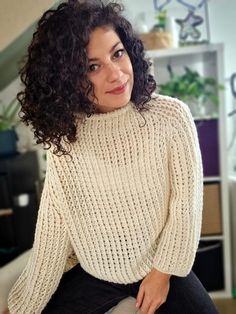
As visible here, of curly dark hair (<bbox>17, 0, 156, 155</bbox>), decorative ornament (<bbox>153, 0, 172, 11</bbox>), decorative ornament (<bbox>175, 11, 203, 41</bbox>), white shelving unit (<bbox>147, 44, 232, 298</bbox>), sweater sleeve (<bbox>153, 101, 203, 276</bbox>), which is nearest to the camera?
curly dark hair (<bbox>17, 0, 156, 155</bbox>)

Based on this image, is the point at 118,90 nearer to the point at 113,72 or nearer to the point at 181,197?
the point at 113,72

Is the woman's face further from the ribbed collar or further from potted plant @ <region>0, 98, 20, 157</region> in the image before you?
potted plant @ <region>0, 98, 20, 157</region>

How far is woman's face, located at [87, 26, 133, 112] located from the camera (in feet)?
2.46

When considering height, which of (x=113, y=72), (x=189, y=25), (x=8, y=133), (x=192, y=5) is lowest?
(x=8, y=133)

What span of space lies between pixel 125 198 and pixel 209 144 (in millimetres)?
807

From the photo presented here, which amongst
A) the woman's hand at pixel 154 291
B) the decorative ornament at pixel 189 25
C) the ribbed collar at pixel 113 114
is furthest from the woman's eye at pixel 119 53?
the decorative ornament at pixel 189 25

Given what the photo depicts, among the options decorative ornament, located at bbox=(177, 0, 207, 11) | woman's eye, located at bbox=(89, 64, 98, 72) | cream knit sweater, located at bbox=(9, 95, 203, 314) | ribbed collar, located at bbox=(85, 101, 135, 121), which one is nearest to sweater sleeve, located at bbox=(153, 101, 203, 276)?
cream knit sweater, located at bbox=(9, 95, 203, 314)

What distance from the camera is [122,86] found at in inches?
30.8

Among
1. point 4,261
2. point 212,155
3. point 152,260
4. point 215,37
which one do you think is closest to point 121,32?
point 152,260

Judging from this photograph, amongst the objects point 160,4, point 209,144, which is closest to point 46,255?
point 209,144

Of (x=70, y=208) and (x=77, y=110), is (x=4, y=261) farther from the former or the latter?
(x=77, y=110)

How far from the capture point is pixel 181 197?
84cm

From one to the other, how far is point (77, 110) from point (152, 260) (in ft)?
1.56

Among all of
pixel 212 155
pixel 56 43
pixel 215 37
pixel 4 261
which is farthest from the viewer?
pixel 215 37
